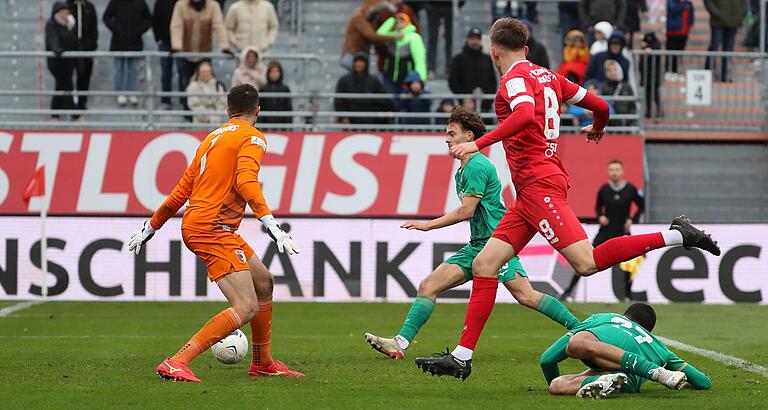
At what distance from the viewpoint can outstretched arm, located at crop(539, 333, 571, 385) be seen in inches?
329

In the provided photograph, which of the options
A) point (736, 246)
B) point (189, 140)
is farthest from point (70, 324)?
point (736, 246)

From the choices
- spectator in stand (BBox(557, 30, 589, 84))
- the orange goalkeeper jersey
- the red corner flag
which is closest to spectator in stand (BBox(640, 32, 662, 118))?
spectator in stand (BBox(557, 30, 589, 84))

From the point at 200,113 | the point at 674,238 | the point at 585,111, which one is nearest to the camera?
the point at 674,238

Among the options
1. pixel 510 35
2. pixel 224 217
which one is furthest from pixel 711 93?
pixel 224 217

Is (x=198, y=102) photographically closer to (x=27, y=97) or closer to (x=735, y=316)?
(x=27, y=97)

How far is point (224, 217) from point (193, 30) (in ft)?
42.3

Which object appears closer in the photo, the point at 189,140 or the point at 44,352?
the point at 44,352

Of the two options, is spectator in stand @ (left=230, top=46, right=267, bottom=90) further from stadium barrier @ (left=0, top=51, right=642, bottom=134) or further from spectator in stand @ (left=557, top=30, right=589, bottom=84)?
spectator in stand @ (left=557, top=30, right=589, bottom=84)

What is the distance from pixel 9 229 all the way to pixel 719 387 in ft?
41.9

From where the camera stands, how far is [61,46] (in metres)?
21.7

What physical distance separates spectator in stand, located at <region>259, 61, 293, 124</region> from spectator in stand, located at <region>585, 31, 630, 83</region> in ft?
15.6

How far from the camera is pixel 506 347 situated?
1228 centimetres

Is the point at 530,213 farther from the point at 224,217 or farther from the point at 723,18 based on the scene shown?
the point at 723,18

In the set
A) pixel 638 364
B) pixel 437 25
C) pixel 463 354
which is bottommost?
pixel 463 354
